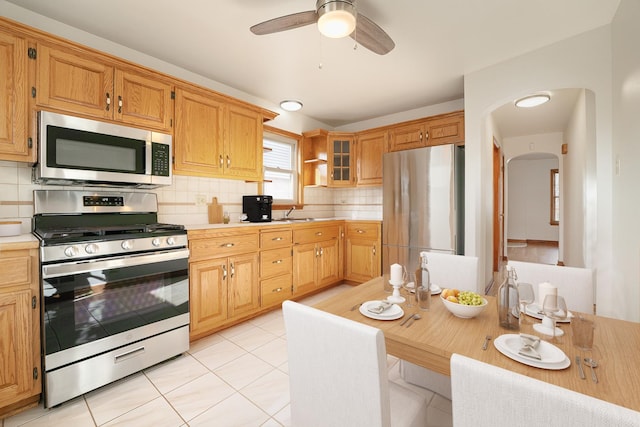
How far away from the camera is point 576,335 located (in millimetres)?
934

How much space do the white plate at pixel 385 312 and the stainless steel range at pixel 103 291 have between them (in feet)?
5.19

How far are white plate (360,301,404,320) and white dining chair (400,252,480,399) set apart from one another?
77 cm

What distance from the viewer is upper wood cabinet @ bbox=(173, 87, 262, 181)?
2533 mm

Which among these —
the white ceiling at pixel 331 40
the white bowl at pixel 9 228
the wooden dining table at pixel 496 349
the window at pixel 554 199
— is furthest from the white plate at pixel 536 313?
the window at pixel 554 199

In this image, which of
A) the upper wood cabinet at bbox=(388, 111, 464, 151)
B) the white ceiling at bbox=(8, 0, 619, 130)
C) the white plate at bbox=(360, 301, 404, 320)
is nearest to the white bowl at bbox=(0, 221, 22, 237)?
the white ceiling at bbox=(8, 0, 619, 130)

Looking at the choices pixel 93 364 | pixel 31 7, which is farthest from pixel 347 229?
pixel 31 7

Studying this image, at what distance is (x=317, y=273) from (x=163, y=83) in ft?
8.56

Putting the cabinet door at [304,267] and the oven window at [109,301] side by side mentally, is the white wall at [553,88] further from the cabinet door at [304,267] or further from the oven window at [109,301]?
the oven window at [109,301]

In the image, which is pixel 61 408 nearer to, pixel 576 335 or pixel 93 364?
pixel 93 364

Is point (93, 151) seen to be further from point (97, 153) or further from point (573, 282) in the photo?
point (573, 282)

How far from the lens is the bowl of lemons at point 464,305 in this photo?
1.14m

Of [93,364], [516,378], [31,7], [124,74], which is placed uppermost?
[31,7]

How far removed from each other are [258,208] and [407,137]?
7.03ft

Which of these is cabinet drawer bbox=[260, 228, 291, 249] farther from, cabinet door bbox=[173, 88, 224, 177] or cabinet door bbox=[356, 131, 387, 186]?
cabinet door bbox=[356, 131, 387, 186]
